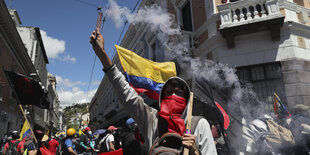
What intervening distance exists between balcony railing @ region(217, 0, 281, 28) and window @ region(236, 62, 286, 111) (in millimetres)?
1728

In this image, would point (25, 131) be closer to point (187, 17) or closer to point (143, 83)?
point (143, 83)

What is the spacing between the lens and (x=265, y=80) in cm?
750

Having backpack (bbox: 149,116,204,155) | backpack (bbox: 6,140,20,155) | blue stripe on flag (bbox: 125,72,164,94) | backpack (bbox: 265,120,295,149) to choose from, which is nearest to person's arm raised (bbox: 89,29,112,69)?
backpack (bbox: 149,116,204,155)

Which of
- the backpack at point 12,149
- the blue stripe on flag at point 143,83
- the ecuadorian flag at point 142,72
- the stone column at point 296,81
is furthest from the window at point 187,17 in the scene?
the backpack at point 12,149

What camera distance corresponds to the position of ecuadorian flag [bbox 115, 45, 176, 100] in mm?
4137

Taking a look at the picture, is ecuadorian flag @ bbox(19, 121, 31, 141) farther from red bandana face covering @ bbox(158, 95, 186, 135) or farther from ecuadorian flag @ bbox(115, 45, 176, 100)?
red bandana face covering @ bbox(158, 95, 186, 135)

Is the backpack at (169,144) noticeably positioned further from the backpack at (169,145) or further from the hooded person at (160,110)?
the hooded person at (160,110)

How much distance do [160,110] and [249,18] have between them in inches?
289

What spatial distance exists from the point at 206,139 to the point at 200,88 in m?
4.39

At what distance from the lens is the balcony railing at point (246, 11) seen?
747cm

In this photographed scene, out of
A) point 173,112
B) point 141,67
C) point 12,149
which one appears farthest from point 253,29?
point 12,149

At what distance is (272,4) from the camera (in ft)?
24.6

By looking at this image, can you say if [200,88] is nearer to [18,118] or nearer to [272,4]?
[272,4]

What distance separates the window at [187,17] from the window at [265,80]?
3.92 meters
